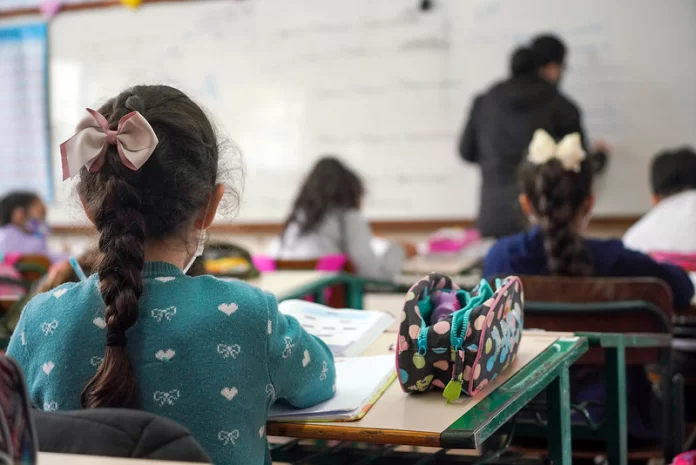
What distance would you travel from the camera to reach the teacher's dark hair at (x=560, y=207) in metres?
2.19

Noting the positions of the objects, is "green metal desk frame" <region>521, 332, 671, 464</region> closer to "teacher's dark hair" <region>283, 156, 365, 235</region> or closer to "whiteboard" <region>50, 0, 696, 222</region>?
"teacher's dark hair" <region>283, 156, 365, 235</region>

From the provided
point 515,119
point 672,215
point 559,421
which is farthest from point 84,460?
point 515,119

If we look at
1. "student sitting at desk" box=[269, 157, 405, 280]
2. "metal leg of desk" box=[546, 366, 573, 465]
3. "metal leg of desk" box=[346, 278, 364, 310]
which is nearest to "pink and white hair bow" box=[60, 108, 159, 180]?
"metal leg of desk" box=[546, 366, 573, 465]

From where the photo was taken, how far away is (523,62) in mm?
3975

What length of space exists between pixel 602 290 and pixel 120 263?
1179 millimetres

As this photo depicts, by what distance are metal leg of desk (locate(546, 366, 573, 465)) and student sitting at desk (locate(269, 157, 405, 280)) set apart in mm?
2084

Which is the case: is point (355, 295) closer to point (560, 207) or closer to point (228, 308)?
point (560, 207)

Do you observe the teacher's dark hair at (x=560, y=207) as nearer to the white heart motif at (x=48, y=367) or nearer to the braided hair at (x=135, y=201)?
the braided hair at (x=135, y=201)

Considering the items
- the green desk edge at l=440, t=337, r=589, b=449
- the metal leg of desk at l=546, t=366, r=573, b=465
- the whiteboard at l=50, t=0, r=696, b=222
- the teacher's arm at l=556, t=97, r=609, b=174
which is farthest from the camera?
the whiteboard at l=50, t=0, r=696, b=222

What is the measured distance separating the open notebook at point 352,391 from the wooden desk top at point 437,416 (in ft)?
0.04

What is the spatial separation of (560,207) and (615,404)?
0.69 m

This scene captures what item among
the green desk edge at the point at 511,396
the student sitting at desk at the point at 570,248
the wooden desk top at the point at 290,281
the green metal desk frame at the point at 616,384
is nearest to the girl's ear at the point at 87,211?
the green desk edge at the point at 511,396

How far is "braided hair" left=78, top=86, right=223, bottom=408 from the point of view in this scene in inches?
44.3

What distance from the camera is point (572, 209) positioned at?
228 cm
